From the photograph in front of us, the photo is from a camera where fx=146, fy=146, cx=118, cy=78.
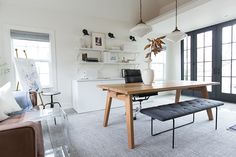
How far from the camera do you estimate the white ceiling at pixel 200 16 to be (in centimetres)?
321

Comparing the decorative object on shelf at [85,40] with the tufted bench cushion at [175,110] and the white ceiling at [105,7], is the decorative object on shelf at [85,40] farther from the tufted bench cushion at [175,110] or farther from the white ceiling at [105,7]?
the tufted bench cushion at [175,110]

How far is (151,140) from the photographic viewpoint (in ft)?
6.85

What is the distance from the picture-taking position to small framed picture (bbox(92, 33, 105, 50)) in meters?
4.17

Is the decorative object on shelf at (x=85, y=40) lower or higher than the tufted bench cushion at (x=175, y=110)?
higher

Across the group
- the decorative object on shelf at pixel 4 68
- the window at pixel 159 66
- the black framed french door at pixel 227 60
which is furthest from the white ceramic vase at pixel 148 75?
the black framed french door at pixel 227 60

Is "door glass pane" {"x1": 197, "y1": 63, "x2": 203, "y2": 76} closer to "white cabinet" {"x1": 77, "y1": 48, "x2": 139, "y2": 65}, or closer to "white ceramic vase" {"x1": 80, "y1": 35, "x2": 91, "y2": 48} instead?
"white cabinet" {"x1": 77, "y1": 48, "x2": 139, "y2": 65}

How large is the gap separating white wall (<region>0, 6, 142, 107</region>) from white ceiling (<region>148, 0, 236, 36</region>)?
184 centimetres

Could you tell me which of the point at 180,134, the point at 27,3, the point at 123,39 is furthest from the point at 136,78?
the point at 27,3

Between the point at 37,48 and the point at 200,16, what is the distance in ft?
14.1

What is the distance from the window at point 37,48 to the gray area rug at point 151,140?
5.13ft

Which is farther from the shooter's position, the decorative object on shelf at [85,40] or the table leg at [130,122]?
the decorative object on shelf at [85,40]

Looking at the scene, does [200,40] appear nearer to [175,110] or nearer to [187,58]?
[187,58]

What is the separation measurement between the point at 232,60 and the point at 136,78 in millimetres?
3134

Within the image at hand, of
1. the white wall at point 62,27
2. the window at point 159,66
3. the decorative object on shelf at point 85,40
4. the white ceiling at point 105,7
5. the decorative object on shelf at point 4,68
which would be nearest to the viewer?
the decorative object on shelf at point 4,68
